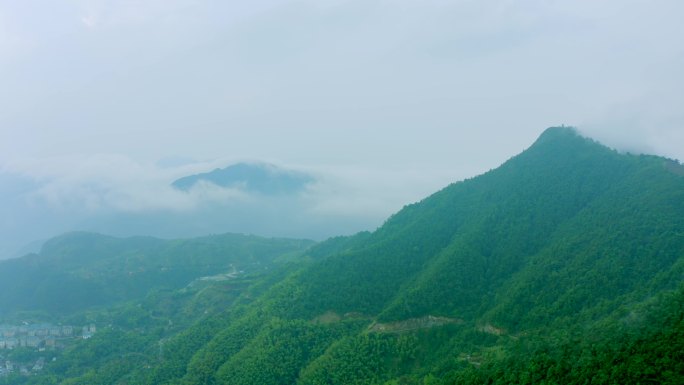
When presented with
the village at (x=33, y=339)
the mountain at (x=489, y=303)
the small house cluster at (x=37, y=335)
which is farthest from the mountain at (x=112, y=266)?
the mountain at (x=489, y=303)

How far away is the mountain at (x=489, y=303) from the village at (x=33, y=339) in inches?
184

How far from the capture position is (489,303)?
52.9m

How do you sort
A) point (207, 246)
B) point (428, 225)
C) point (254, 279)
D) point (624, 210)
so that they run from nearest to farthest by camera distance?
point (624, 210)
point (428, 225)
point (254, 279)
point (207, 246)

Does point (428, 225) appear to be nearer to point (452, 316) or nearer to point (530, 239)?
point (530, 239)

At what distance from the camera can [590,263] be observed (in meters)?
49.6

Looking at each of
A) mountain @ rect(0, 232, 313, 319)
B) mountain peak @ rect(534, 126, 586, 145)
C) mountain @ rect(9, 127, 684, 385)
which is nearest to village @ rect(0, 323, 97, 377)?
mountain @ rect(9, 127, 684, 385)

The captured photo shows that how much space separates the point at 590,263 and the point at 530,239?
10.8 metres

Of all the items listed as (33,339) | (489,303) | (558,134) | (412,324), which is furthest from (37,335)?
(558,134)

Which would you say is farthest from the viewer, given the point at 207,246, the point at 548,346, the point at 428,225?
the point at 207,246

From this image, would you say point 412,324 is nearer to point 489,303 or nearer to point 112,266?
point 489,303

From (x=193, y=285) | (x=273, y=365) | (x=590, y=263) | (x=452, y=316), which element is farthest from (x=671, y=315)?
(x=193, y=285)

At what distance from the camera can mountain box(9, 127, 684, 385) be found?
3453cm

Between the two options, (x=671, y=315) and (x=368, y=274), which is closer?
(x=671, y=315)

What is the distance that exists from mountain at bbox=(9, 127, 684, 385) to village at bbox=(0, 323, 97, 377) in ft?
15.3
